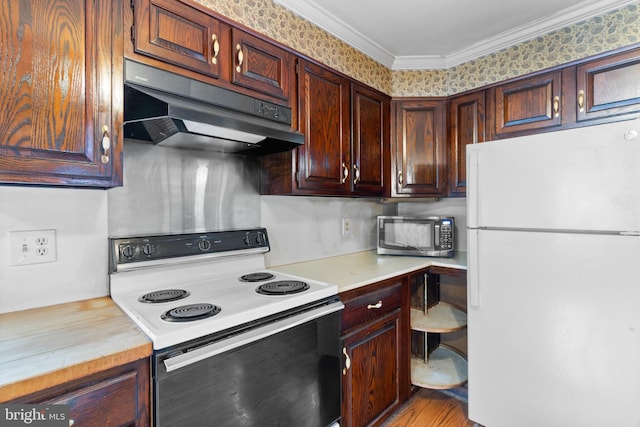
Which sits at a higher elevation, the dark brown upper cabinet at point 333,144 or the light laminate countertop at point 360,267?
the dark brown upper cabinet at point 333,144

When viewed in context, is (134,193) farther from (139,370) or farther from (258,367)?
(258,367)

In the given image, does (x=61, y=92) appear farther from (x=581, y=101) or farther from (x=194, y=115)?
(x=581, y=101)

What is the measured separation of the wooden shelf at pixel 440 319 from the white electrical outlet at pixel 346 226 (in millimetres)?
727

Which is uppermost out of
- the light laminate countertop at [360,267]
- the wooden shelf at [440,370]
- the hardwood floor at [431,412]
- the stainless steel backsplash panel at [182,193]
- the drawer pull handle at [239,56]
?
the drawer pull handle at [239,56]

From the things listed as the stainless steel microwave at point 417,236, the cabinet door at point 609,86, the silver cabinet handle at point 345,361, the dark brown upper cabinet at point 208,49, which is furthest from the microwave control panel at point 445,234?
the dark brown upper cabinet at point 208,49

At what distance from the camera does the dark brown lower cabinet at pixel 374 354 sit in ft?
5.12

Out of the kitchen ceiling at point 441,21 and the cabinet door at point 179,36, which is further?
the kitchen ceiling at point 441,21

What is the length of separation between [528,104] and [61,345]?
99.8 inches

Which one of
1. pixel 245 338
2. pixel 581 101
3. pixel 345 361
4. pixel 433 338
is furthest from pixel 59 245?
pixel 581 101

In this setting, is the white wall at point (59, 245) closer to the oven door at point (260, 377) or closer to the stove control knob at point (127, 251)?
the stove control knob at point (127, 251)

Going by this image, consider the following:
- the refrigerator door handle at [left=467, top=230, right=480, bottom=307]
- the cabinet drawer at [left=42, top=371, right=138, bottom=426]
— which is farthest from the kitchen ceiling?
the cabinet drawer at [left=42, top=371, right=138, bottom=426]

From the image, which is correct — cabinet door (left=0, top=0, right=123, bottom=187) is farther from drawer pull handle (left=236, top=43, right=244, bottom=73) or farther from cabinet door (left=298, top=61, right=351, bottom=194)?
cabinet door (left=298, top=61, right=351, bottom=194)

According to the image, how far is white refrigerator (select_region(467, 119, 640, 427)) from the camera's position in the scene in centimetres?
133

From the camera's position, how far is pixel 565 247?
1.46 metres
